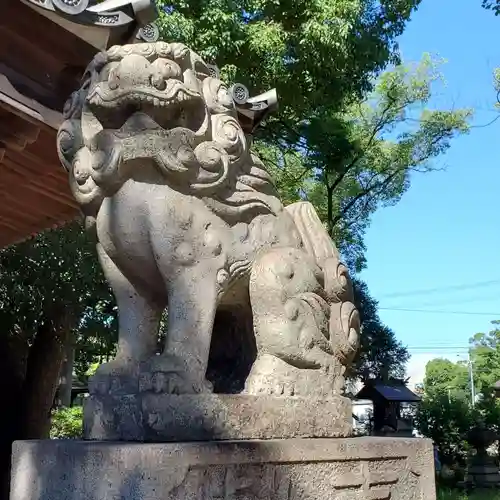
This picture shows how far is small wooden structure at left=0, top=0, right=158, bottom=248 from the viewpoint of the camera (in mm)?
3434

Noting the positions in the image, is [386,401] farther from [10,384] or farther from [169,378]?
[169,378]

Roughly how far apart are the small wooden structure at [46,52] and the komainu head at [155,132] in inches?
52.8

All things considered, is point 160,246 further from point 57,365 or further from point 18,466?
point 57,365

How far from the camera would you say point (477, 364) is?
44188 millimetres

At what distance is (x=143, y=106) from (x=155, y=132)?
9cm

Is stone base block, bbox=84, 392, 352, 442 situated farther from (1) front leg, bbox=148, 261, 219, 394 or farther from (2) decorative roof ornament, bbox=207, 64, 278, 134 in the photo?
(2) decorative roof ornament, bbox=207, 64, 278, 134

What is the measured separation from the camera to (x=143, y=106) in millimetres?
2119

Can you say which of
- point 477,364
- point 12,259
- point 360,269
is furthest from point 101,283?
point 477,364

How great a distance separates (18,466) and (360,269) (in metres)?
12.3

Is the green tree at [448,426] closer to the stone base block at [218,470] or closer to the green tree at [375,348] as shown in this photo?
the green tree at [375,348]

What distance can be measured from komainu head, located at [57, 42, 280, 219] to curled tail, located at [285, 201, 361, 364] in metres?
0.30

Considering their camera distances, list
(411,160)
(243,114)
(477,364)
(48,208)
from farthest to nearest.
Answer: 1. (477,364)
2. (411,160)
3. (48,208)
4. (243,114)

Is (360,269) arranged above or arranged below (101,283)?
above

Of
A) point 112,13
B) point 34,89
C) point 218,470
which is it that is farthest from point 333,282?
point 34,89
